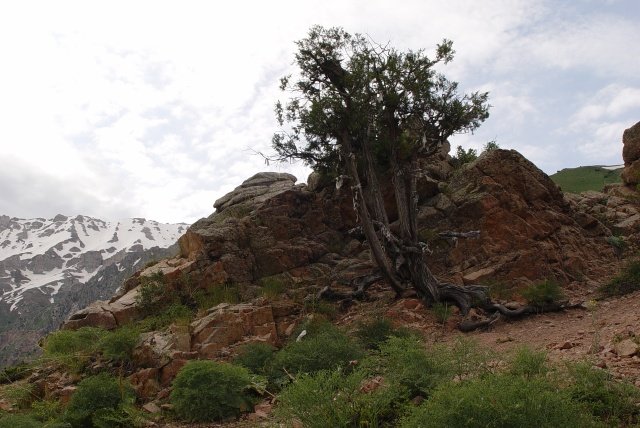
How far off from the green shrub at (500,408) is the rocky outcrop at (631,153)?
21767 mm

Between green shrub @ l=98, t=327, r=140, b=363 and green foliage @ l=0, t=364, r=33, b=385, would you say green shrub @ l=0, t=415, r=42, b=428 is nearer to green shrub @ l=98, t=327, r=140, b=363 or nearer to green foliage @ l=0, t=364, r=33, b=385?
green shrub @ l=98, t=327, r=140, b=363

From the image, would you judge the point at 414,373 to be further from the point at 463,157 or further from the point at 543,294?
the point at 463,157

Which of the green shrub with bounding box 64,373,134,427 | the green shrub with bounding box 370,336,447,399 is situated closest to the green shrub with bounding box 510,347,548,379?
the green shrub with bounding box 370,336,447,399

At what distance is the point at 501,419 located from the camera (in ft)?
12.0

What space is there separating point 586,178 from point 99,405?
4143 cm

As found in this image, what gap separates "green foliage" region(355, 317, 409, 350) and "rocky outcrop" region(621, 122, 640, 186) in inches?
671

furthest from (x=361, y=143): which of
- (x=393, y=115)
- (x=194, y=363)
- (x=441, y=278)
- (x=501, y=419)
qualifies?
(x=501, y=419)

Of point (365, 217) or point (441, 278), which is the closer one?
point (365, 217)

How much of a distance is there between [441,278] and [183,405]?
10.3 metres

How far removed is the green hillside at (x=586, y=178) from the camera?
3523 centimetres

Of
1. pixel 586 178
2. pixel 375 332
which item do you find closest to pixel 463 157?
pixel 375 332

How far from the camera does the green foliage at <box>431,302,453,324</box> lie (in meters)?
13.0

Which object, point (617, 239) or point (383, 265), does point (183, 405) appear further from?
point (617, 239)

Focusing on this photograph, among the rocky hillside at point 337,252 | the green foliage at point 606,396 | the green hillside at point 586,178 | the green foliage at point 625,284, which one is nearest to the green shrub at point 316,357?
the rocky hillside at point 337,252
